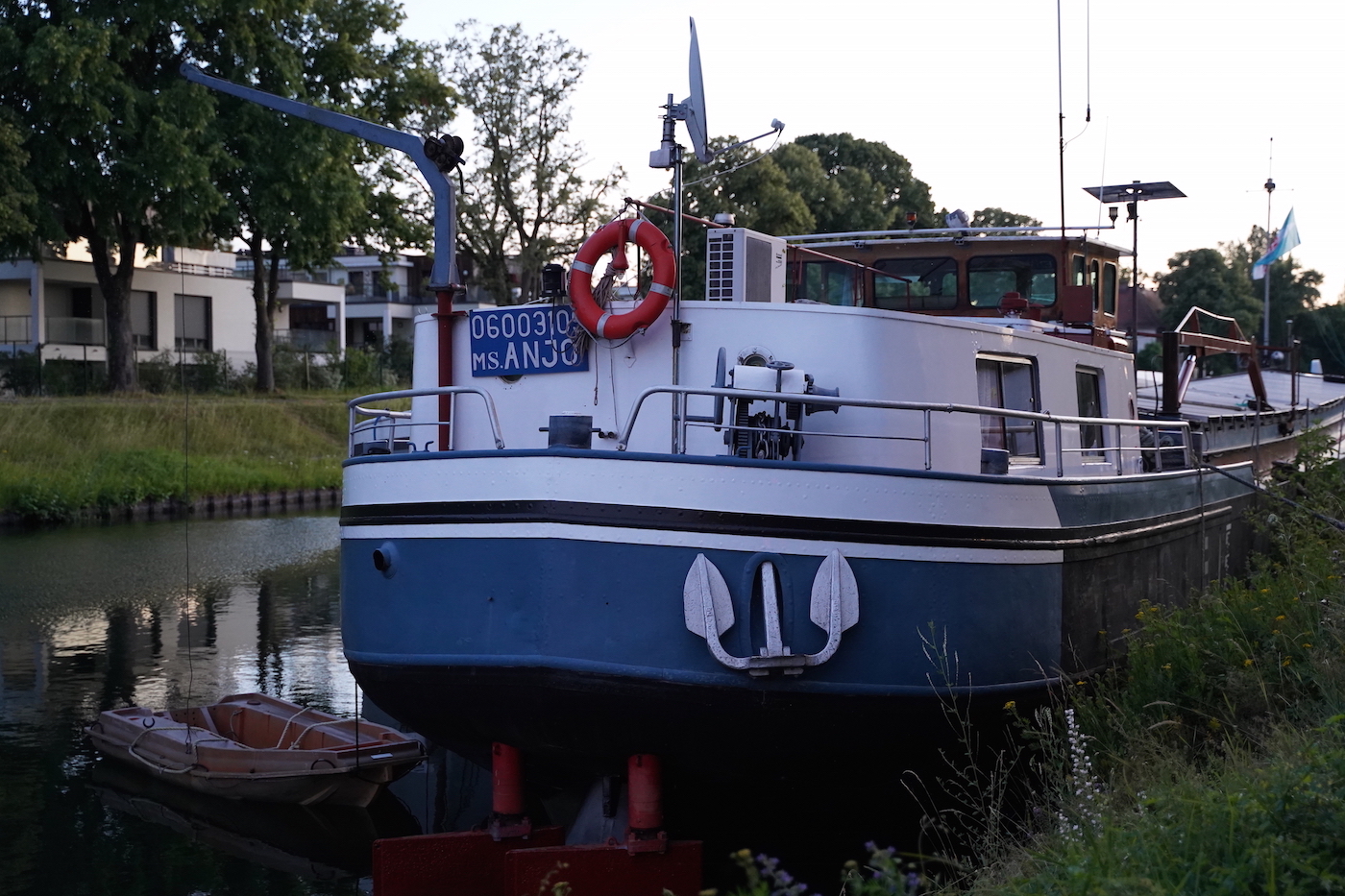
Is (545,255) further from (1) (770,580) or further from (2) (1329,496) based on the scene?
(1) (770,580)

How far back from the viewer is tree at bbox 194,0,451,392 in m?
30.8

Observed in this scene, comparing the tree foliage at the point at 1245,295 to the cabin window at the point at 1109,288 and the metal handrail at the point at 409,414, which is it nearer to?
the cabin window at the point at 1109,288

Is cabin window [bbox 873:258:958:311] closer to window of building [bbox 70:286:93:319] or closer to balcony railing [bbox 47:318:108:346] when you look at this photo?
balcony railing [bbox 47:318:108:346]

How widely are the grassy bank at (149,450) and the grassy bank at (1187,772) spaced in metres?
A: 19.1

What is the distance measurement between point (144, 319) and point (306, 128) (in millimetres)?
12702

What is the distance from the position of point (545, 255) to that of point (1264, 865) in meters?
38.2

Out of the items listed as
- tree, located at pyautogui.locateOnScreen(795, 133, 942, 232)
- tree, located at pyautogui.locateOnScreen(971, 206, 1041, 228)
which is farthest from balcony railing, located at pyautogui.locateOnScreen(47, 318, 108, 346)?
tree, located at pyautogui.locateOnScreen(971, 206, 1041, 228)

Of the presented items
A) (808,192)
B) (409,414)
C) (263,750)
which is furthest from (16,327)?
(409,414)

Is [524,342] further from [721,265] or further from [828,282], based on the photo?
[828,282]

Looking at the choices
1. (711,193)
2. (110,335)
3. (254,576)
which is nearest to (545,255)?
(711,193)

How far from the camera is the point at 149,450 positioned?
27.2m

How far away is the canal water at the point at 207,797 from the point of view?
24.9 feet

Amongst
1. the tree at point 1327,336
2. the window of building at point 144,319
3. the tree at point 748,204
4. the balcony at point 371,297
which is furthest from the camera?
the balcony at point 371,297

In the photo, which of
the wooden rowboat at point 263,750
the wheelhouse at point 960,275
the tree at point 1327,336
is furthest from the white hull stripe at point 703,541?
the tree at point 1327,336
